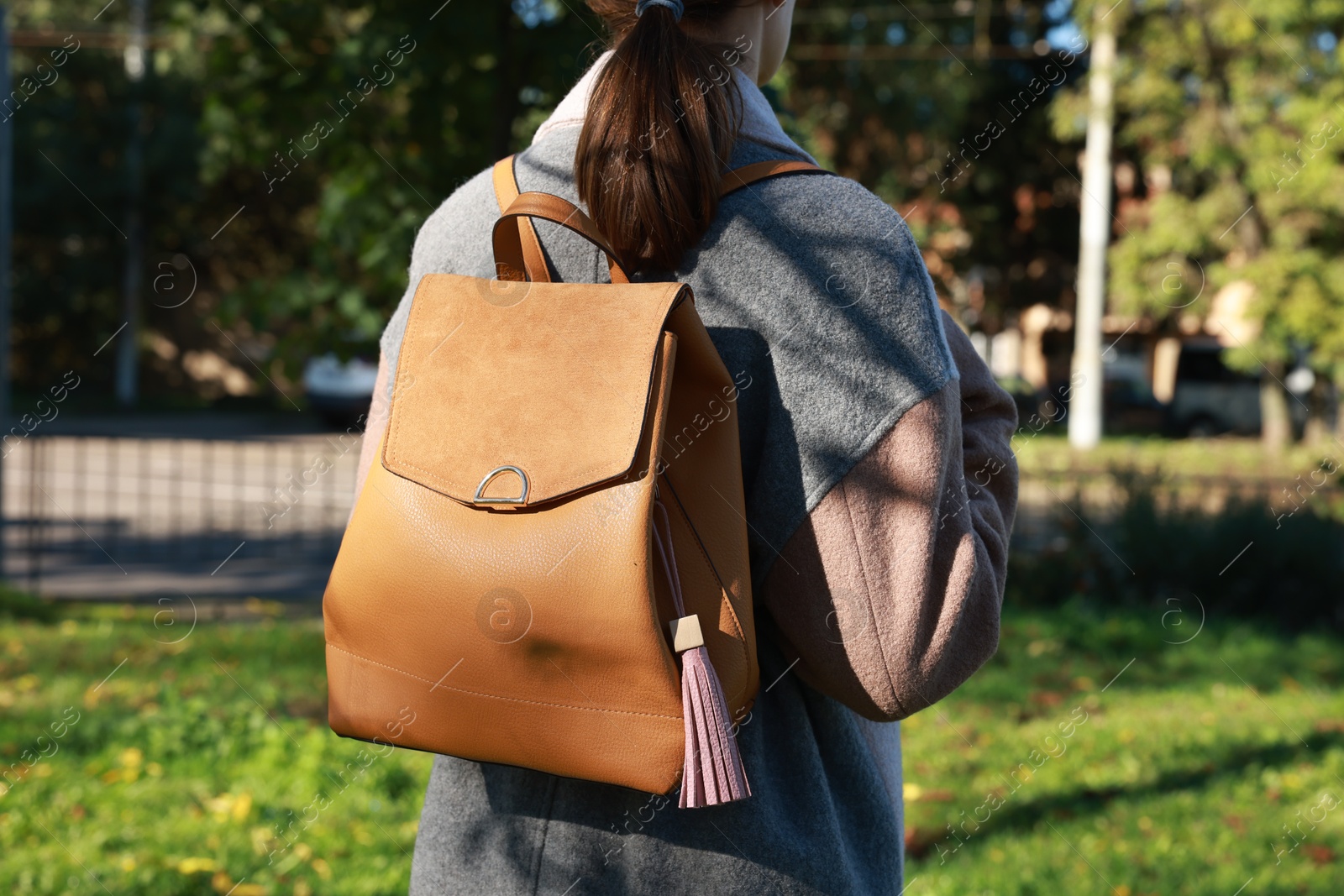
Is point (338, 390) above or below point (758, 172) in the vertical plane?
below

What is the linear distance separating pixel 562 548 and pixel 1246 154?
1662cm

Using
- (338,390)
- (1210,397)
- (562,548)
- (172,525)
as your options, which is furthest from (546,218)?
(1210,397)

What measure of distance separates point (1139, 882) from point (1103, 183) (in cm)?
1587

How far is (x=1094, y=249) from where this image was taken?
654 inches

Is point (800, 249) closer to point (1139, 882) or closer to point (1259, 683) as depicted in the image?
point (1139, 882)

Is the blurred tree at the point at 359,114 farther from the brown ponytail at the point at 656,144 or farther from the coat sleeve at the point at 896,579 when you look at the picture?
the coat sleeve at the point at 896,579

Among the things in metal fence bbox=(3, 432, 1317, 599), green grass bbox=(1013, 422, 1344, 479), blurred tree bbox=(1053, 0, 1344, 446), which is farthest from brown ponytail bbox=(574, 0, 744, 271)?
blurred tree bbox=(1053, 0, 1344, 446)

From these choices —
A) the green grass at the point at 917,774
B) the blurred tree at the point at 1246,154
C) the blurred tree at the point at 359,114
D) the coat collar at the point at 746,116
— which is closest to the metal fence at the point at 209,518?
the blurred tree at the point at 359,114

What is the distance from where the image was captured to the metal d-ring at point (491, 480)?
105 cm

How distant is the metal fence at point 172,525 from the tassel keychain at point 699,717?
16.7ft

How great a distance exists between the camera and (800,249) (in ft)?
3.77

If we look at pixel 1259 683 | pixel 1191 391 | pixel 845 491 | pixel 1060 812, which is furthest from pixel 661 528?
pixel 1191 391

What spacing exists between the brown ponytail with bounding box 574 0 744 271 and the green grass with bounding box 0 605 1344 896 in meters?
2.58

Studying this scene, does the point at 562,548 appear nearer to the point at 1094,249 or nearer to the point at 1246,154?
the point at 1246,154
